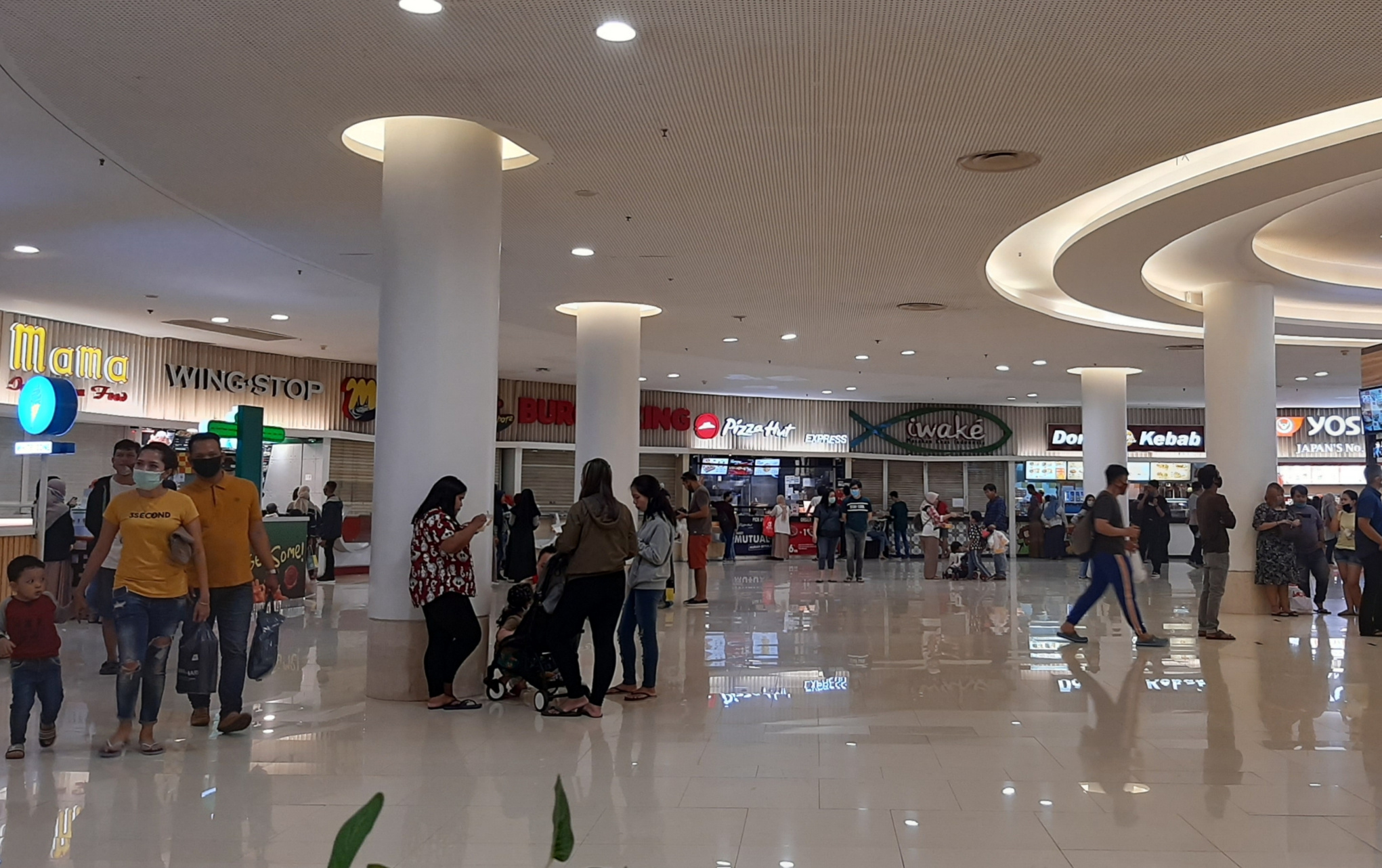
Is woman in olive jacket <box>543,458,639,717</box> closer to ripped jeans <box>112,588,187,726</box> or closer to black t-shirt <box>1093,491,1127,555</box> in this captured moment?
ripped jeans <box>112,588,187,726</box>

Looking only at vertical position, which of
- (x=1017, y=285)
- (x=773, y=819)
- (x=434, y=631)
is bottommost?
(x=773, y=819)

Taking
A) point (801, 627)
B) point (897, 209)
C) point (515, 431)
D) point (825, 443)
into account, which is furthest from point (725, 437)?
point (897, 209)

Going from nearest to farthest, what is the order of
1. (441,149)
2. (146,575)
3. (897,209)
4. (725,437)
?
(146,575) → (441,149) → (897,209) → (725,437)

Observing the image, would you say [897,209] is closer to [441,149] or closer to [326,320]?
[441,149]

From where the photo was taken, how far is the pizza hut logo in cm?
2441

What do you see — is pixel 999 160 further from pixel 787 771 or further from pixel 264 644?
pixel 264 644

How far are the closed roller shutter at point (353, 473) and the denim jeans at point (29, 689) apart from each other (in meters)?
14.3

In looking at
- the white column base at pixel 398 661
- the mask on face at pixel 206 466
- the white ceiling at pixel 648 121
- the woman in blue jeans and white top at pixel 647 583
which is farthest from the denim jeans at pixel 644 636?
the white ceiling at pixel 648 121

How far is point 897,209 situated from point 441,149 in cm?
391

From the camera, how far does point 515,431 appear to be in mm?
22344

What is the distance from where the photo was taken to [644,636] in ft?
23.4

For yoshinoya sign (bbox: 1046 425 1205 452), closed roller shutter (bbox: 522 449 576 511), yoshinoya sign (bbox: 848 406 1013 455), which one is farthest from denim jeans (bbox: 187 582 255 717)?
yoshinoya sign (bbox: 1046 425 1205 452)

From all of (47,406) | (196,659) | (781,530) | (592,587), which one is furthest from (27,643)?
(781,530)

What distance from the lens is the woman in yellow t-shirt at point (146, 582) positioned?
5.41 metres
